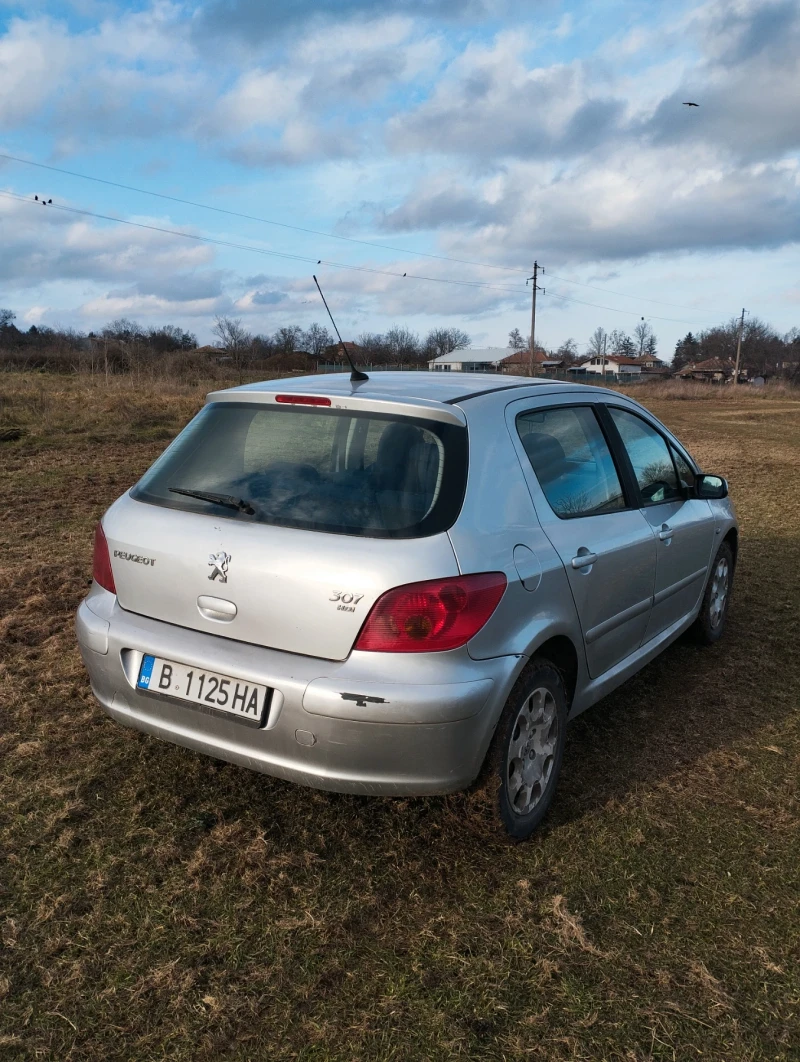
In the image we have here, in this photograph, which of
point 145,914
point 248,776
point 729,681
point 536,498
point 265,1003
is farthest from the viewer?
point 729,681

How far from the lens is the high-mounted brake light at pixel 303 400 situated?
2.93m

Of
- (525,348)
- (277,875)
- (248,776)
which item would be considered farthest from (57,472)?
(525,348)

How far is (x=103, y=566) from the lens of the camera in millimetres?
3068

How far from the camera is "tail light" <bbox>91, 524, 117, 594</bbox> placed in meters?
3.03

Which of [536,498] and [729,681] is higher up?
[536,498]

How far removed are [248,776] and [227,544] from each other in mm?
1173

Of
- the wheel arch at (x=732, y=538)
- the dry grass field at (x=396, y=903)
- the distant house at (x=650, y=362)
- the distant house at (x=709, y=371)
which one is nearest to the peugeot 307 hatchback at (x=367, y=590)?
the dry grass field at (x=396, y=903)

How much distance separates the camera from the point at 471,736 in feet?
8.43

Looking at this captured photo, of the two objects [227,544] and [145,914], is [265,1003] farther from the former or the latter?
Answer: [227,544]

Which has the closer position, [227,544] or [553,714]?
[227,544]

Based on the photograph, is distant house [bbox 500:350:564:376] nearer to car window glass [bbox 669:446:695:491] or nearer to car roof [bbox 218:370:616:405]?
car window glass [bbox 669:446:695:491]

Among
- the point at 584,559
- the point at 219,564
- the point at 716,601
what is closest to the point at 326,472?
the point at 219,564

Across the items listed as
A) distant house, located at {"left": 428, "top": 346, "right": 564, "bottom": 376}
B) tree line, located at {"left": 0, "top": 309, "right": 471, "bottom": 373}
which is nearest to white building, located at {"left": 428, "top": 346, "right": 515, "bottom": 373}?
distant house, located at {"left": 428, "top": 346, "right": 564, "bottom": 376}

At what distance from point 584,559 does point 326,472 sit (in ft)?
3.50
